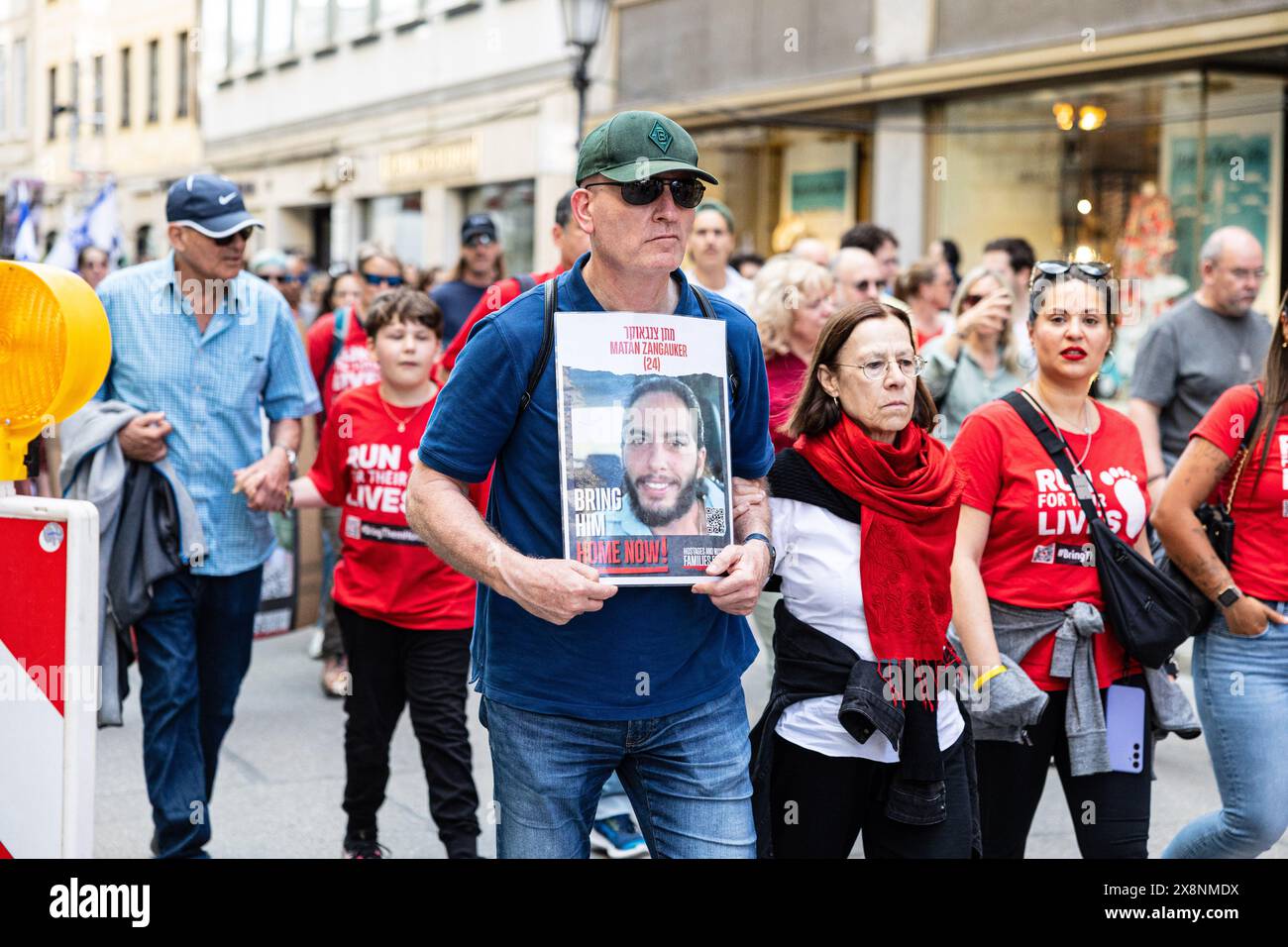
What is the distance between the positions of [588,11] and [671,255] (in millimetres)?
Answer: 9230

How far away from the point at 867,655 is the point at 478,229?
216 inches

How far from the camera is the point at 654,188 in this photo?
2.93 m

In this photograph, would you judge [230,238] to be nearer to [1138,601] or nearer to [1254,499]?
[1138,601]

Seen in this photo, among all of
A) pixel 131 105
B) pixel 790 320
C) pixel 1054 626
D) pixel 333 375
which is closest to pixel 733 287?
pixel 790 320

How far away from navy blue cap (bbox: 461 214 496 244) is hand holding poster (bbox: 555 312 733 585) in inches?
223

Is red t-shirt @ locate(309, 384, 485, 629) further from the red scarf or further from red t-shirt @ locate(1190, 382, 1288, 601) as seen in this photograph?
red t-shirt @ locate(1190, 382, 1288, 601)

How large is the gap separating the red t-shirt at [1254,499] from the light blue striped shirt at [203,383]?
9.27ft

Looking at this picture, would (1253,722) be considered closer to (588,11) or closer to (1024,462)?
(1024,462)

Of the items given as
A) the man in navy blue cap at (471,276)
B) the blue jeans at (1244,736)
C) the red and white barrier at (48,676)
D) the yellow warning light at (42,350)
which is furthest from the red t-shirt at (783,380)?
the man in navy blue cap at (471,276)

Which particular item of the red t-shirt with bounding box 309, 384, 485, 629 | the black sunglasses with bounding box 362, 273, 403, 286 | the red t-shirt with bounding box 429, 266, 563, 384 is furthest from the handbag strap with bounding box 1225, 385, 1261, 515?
the black sunglasses with bounding box 362, 273, 403, 286

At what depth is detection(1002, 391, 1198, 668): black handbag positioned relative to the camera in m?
3.96

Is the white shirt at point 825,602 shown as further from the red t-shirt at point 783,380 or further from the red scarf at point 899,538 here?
the red t-shirt at point 783,380

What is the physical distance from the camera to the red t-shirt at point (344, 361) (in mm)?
7965
